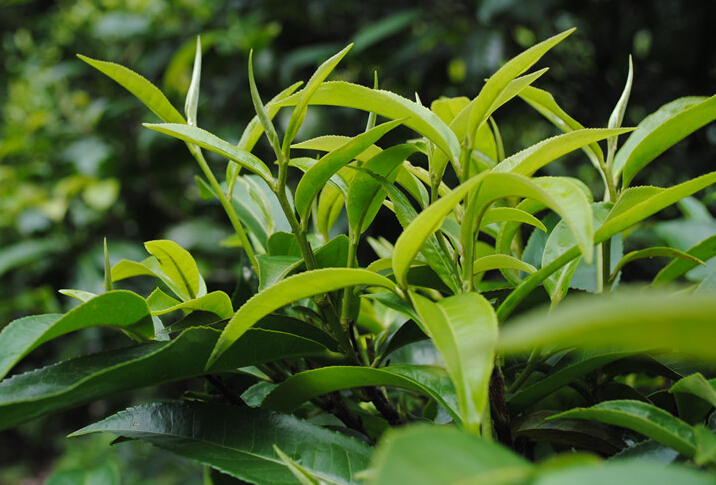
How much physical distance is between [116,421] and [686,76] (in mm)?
1589

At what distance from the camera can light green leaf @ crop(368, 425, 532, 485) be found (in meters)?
0.16

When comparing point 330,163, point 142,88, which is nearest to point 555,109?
point 330,163

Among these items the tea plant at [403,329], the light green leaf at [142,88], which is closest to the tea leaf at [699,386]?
the tea plant at [403,329]

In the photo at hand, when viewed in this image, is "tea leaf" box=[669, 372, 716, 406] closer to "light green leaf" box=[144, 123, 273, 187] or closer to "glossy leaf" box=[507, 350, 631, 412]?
"glossy leaf" box=[507, 350, 631, 412]

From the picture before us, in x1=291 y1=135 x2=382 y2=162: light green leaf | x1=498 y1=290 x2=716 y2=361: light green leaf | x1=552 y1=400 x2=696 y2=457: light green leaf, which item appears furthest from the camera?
x1=291 y1=135 x2=382 y2=162: light green leaf

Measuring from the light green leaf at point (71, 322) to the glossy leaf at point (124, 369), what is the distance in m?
0.02

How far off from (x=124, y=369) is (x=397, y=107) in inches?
7.8

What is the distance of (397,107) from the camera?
31 cm

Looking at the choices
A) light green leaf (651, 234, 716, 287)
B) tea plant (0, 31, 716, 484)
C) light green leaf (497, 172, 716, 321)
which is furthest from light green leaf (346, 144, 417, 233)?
light green leaf (651, 234, 716, 287)

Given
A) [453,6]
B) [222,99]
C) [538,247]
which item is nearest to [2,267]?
[222,99]

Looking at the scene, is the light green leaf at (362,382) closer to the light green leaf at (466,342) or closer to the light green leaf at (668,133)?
the light green leaf at (466,342)

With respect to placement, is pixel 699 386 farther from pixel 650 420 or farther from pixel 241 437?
pixel 241 437

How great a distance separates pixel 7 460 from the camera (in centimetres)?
342

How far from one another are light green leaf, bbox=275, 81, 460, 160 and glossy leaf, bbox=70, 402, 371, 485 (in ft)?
0.60
